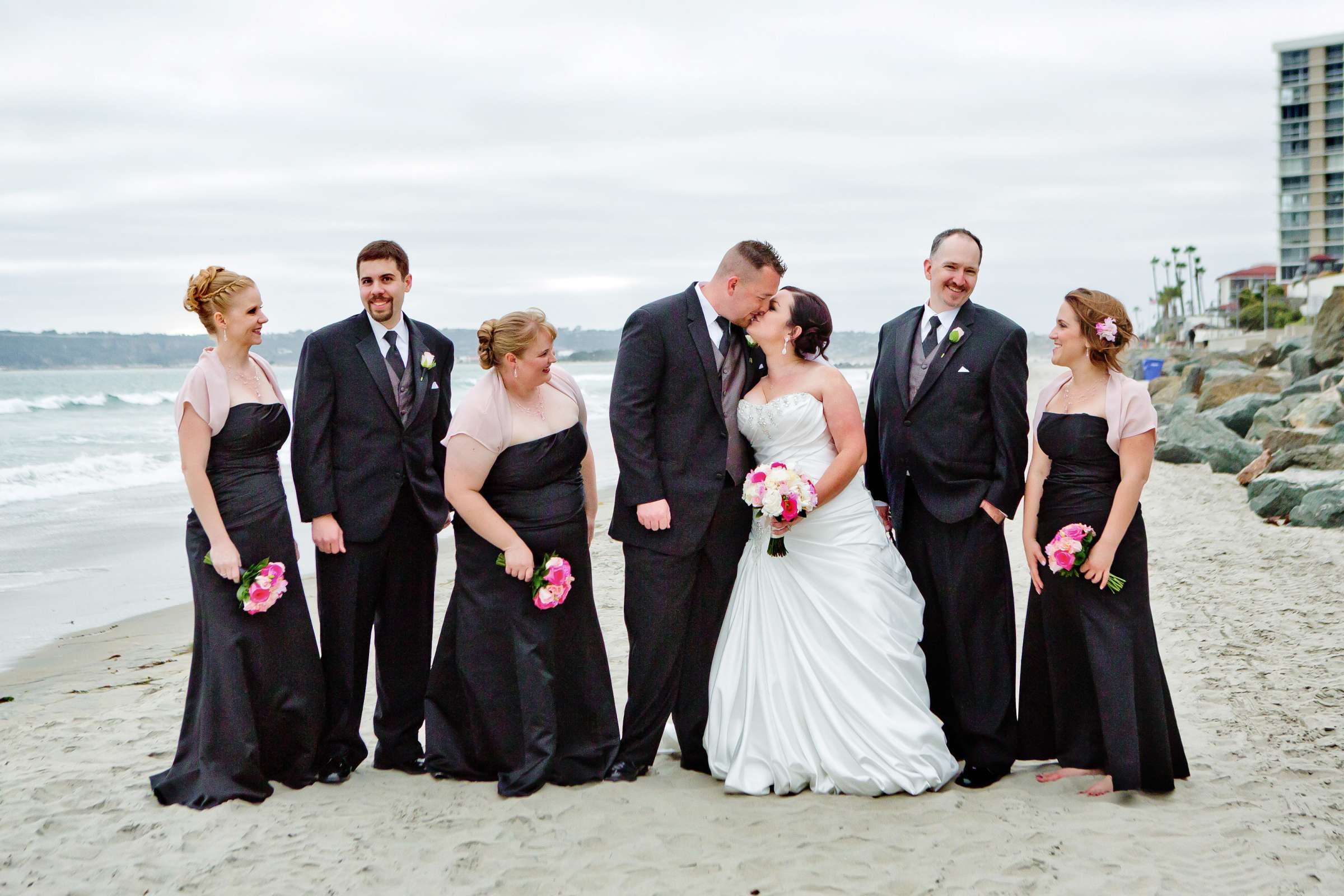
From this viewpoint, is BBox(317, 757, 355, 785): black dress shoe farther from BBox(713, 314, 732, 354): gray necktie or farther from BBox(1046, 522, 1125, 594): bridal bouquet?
BBox(1046, 522, 1125, 594): bridal bouquet

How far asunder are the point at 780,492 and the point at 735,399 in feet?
2.01

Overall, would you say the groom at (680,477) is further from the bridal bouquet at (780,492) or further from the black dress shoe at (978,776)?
the black dress shoe at (978,776)

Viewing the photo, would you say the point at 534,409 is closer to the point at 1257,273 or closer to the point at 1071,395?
the point at 1071,395

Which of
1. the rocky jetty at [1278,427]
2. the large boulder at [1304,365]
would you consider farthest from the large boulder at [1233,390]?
the large boulder at [1304,365]

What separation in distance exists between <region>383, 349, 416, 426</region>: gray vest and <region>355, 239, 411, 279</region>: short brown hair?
1.17ft

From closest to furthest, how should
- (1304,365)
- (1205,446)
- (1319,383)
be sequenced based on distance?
(1205,446)
(1319,383)
(1304,365)

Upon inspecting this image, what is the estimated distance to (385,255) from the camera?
4695mm

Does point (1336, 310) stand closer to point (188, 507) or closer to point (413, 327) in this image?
point (188, 507)

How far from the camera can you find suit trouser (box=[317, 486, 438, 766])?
4.70 metres

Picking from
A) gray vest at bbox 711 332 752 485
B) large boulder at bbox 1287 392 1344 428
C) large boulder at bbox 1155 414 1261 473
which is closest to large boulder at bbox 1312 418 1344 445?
large boulder at bbox 1155 414 1261 473

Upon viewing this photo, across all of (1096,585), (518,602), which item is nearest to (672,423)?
(518,602)

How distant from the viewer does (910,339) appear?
191 inches

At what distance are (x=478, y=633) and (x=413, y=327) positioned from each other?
1.36m

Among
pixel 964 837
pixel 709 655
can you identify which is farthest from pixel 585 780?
pixel 964 837
